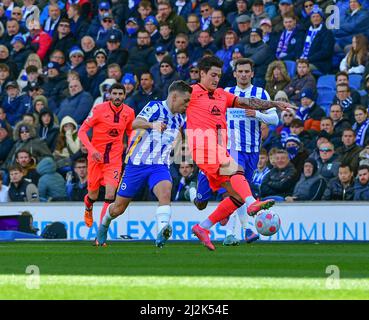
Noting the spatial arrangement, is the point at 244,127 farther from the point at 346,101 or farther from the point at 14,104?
the point at 14,104

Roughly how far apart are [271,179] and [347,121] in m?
1.68

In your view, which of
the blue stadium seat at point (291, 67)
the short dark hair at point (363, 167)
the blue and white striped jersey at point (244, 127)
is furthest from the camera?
the blue stadium seat at point (291, 67)

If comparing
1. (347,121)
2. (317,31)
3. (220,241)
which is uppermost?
(317,31)

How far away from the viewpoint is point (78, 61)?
25781mm

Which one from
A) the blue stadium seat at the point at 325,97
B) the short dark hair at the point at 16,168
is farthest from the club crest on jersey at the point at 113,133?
the blue stadium seat at the point at 325,97

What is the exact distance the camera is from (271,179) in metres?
20.6

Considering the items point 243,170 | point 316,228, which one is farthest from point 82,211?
point 243,170

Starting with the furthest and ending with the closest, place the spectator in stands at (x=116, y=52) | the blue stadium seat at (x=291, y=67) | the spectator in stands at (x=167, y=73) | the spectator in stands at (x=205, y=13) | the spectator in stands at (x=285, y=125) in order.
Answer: the spectator in stands at (x=116, y=52) → the spectator in stands at (x=205, y=13) → the spectator in stands at (x=167, y=73) → the blue stadium seat at (x=291, y=67) → the spectator in stands at (x=285, y=125)

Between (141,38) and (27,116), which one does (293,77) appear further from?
(27,116)

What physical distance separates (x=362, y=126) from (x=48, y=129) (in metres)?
6.64

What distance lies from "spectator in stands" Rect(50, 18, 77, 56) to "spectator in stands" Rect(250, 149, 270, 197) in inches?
290

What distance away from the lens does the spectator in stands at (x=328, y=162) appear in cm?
2036

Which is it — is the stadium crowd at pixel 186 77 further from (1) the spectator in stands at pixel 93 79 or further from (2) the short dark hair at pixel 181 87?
(2) the short dark hair at pixel 181 87

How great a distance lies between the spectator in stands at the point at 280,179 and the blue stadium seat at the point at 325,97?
223cm
